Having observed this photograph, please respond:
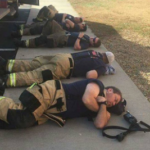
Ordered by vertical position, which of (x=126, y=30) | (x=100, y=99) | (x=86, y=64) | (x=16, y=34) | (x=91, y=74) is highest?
(x=100, y=99)

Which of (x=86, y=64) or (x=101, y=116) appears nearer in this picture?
(x=101, y=116)

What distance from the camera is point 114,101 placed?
3.18 metres

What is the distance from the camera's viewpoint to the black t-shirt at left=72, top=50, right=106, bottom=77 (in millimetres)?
4199

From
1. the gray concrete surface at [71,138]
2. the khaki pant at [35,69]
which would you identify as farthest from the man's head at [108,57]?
the gray concrete surface at [71,138]

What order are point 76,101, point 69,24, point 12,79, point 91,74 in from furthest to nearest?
1. point 69,24
2. point 91,74
3. point 12,79
4. point 76,101

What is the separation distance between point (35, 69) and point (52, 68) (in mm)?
253

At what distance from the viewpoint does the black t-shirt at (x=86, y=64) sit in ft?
13.8

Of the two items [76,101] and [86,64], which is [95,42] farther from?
[76,101]

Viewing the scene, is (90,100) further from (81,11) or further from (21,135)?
(81,11)

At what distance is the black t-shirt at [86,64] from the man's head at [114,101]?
94 cm

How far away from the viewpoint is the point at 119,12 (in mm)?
10969

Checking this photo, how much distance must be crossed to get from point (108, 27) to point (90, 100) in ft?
18.6

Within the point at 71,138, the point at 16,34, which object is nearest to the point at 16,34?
the point at 16,34

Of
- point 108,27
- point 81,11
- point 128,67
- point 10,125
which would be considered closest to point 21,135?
point 10,125
